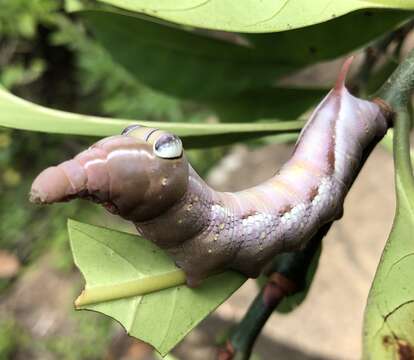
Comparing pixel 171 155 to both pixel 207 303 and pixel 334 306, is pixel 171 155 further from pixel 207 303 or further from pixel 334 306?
pixel 334 306

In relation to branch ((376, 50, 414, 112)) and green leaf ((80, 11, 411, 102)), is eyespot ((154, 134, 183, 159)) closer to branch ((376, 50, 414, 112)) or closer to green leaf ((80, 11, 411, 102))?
branch ((376, 50, 414, 112))

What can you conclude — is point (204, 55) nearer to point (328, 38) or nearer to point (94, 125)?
point (328, 38)

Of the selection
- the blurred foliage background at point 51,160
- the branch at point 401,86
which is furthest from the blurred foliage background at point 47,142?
the branch at point 401,86

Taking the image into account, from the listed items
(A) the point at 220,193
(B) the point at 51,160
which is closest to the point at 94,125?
(A) the point at 220,193

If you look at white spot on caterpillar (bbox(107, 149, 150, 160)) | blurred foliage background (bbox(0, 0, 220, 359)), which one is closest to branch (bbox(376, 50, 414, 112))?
white spot on caterpillar (bbox(107, 149, 150, 160))

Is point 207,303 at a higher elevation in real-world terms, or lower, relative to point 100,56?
higher

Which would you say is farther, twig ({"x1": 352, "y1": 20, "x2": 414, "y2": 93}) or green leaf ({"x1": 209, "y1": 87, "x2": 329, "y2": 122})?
green leaf ({"x1": 209, "y1": 87, "x2": 329, "y2": 122})

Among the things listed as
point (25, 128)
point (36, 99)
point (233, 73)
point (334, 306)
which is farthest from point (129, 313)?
point (36, 99)
